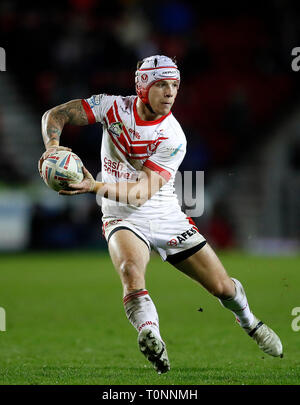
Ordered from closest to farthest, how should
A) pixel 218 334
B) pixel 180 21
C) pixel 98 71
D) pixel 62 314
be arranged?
pixel 218 334 < pixel 62 314 < pixel 98 71 < pixel 180 21

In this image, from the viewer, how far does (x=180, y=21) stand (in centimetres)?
2242

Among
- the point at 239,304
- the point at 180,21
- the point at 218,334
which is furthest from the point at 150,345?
the point at 180,21

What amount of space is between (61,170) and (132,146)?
100 centimetres

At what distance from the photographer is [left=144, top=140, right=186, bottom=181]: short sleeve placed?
20.3 feet

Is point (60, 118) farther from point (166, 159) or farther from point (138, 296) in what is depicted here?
point (138, 296)

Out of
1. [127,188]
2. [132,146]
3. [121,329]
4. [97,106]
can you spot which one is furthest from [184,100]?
[127,188]

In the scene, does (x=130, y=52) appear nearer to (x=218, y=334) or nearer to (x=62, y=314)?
(x=62, y=314)

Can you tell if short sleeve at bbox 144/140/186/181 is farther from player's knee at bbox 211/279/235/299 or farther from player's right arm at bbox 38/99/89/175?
player's knee at bbox 211/279/235/299

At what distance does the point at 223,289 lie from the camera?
648cm

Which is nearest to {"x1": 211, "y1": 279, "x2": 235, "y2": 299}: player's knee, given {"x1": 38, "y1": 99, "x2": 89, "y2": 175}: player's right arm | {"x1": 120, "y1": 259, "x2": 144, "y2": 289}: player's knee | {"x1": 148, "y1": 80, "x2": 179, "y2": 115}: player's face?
{"x1": 120, "y1": 259, "x2": 144, "y2": 289}: player's knee

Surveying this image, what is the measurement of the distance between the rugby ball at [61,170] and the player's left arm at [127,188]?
48 millimetres

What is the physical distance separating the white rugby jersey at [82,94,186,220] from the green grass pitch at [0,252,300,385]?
1.31 metres
